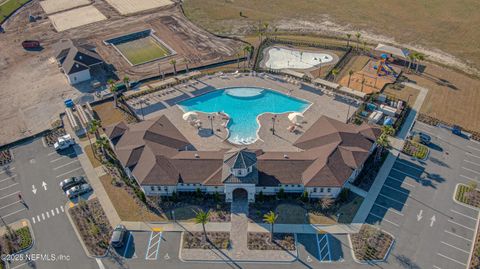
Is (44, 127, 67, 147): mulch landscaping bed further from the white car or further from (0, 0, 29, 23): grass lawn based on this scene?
(0, 0, 29, 23): grass lawn

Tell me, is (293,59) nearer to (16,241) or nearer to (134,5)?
(134,5)

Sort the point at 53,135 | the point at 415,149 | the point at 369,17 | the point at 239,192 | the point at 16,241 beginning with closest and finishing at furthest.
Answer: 1. the point at 16,241
2. the point at 239,192
3. the point at 415,149
4. the point at 53,135
5. the point at 369,17

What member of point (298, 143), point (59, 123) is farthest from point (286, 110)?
point (59, 123)

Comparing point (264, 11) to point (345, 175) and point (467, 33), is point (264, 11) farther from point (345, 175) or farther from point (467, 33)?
point (345, 175)

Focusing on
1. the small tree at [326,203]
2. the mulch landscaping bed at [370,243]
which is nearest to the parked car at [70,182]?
the small tree at [326,203]

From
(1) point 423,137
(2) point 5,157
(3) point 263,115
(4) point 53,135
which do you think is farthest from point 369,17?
(2) point 5,157

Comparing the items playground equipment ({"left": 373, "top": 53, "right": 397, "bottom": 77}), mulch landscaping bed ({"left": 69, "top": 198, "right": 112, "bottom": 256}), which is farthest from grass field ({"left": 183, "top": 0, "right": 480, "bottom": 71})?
mulch landscaping bed ({"left": 69, "top": 198, "right": 112, "bottom": 256})
